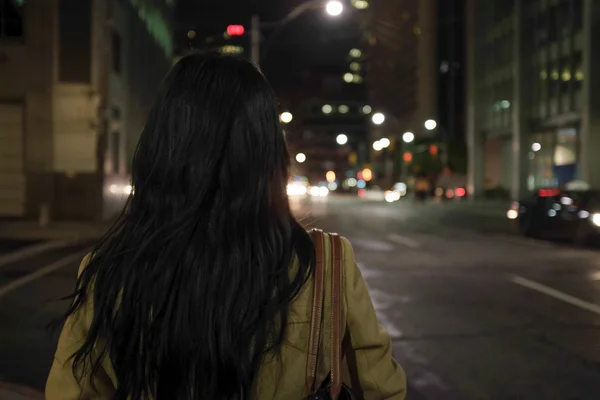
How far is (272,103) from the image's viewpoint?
184 cm

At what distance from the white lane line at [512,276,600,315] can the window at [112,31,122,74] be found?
22.7m

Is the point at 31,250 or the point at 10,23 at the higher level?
the point at 10,23

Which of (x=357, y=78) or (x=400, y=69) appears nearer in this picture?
(x=400, y=69)

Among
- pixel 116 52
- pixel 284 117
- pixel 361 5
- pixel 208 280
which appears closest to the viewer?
pixel 208 280

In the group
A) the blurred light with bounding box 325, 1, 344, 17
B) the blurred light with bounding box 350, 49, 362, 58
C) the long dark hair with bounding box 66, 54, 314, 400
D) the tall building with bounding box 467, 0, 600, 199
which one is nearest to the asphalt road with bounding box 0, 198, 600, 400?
the long dark hair with bounding box 66, 54, 314, 400

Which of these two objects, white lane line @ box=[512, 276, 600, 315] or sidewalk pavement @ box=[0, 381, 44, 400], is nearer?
sidewalk pavement @ box=[0, 381, 44, 400]

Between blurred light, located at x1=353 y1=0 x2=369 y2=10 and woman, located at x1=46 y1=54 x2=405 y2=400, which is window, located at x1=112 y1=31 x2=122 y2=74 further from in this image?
woman, located at x1=46 y1=54 x2=405 y2=400

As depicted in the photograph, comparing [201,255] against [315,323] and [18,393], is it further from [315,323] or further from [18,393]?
[18,393]

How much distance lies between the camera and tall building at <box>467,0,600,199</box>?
42.4 meters

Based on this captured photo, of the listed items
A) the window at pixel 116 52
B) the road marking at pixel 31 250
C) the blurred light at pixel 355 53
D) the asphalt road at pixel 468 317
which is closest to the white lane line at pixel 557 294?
the asphalt road at pixel 468 317

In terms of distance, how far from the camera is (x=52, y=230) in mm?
22516

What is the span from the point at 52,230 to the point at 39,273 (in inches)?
389

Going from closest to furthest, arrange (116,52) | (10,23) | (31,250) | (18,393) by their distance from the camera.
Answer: (18,393) → (31,250) → (10,23) → (116,52)

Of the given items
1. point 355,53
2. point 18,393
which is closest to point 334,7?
point 18,393
